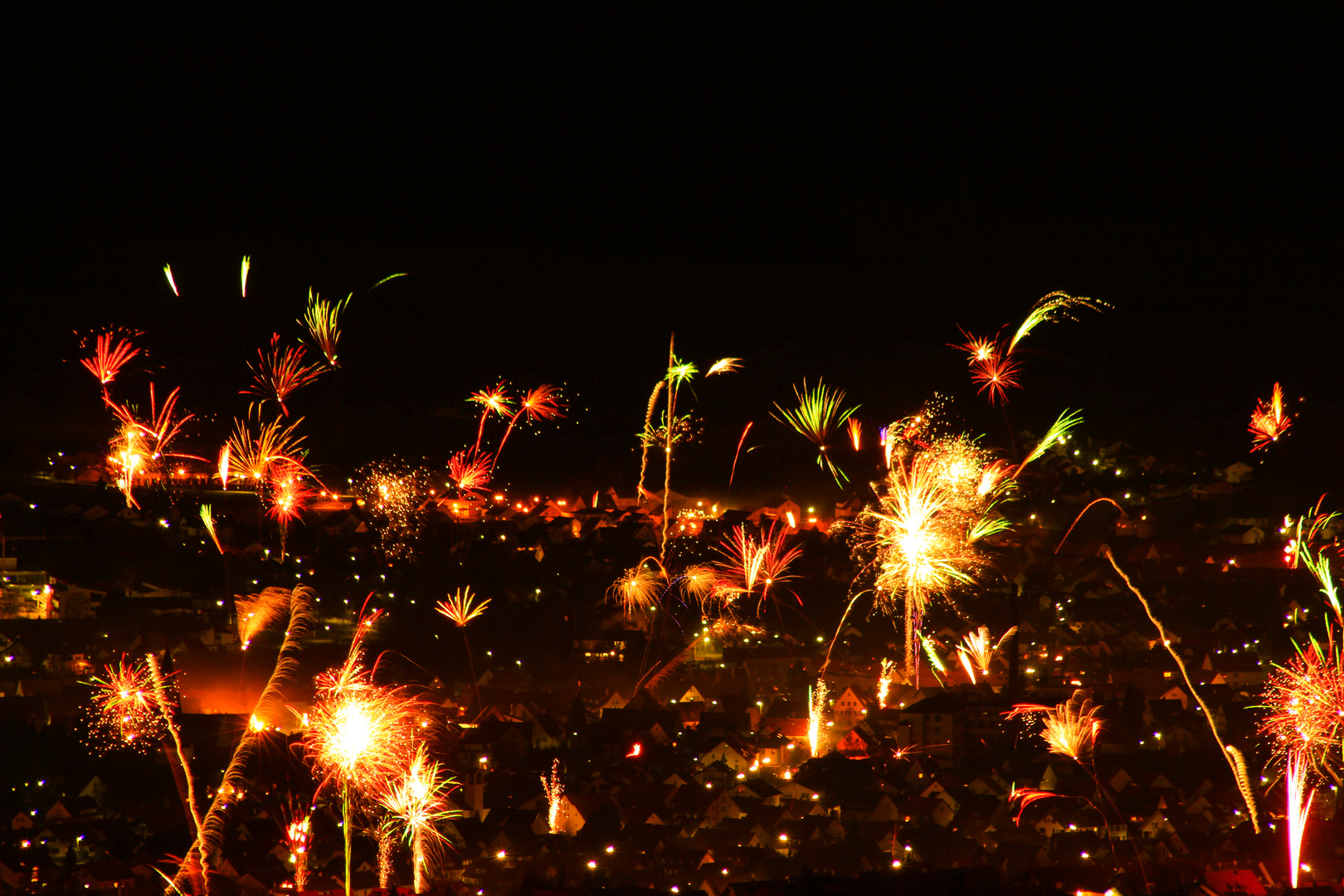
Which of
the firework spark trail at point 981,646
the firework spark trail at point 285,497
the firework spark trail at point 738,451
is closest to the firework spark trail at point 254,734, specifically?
the firework spark trail at point 285,497

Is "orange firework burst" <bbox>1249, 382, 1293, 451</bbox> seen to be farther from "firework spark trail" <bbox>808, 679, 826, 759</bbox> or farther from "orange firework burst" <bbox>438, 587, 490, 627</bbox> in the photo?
"orange firework burst" <bbox>438, 587, 490, 627</bbox>

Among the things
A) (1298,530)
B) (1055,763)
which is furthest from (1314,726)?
(1298,530)

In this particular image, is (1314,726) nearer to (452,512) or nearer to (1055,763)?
(1055,763)

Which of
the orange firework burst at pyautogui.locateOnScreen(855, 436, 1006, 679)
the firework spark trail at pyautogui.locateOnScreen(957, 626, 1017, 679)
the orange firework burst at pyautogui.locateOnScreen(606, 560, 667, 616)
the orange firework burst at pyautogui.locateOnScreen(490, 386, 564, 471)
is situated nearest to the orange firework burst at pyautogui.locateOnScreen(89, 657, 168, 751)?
the orange firework burst at pyautogui.locateOnScreen(606, 560, 667, 616)

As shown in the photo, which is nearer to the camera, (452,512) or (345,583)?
(345,583)

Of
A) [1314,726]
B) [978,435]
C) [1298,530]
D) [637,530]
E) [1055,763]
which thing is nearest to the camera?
[1314,726]

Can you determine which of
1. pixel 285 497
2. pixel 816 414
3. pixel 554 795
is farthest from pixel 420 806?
pixel 816 414
